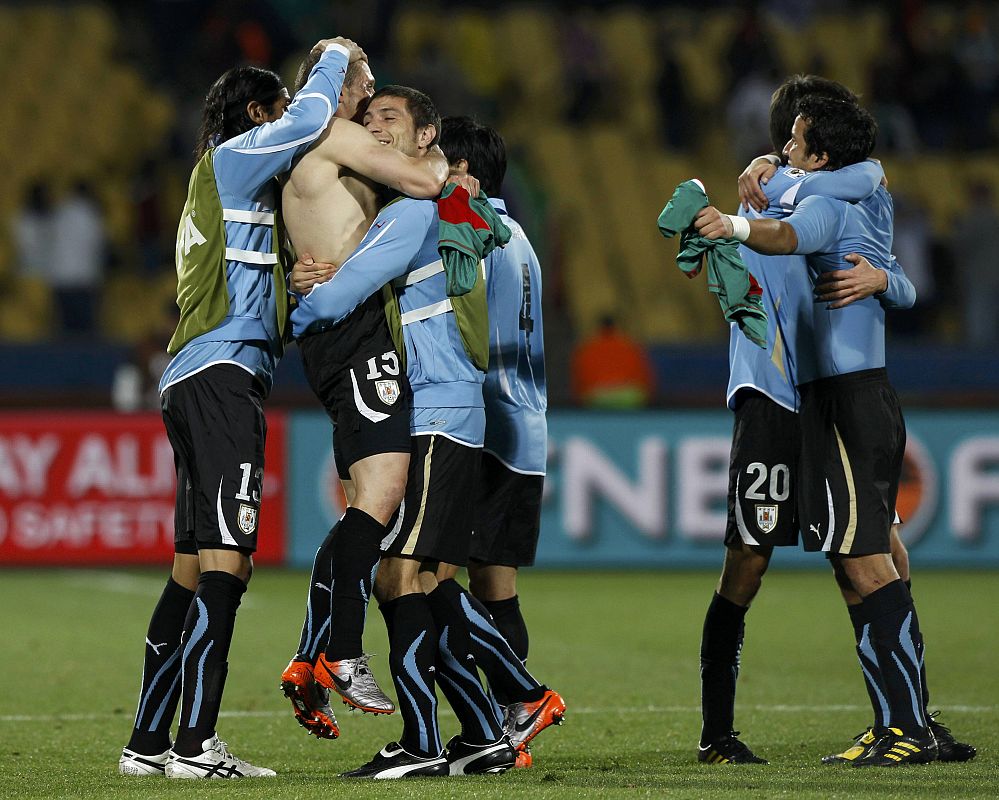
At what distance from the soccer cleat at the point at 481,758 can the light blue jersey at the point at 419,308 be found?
942mm

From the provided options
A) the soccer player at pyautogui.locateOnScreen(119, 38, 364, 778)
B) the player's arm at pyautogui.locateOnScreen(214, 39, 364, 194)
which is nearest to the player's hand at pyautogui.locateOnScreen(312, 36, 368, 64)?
the soccer player at pyautogui.locateOnScreen(119, 38, 364, 778)

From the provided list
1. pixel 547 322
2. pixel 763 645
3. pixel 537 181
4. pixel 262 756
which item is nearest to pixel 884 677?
pixel 262 756

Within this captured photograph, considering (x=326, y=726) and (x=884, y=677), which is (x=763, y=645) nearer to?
(x=884, y=677)

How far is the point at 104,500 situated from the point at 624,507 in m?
3.85

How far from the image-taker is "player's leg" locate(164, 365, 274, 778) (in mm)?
5059

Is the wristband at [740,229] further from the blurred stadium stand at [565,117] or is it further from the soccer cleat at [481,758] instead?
the blurred stadium stand at [565,117]

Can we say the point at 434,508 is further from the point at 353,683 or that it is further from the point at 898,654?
the point at 898,654

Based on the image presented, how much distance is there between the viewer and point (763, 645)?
354 inches

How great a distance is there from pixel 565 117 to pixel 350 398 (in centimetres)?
1376

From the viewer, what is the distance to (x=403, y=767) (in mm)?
4996

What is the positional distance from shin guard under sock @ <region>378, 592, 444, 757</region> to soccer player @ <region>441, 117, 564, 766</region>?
657 mm

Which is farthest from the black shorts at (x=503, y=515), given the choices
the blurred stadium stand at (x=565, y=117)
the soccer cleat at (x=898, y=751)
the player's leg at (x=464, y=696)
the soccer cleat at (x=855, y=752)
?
the blurred stadium stand at (x=565, y=117)

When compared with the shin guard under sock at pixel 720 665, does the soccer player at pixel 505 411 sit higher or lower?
higher

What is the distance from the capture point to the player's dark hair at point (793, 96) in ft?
18.2
